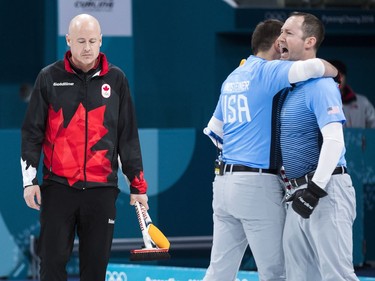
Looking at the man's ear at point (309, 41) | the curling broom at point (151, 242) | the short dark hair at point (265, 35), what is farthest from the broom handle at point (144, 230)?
the man's ear at point (309, 41)

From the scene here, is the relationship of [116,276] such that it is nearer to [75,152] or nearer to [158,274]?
[158,274]

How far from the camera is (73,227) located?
20.5 feet

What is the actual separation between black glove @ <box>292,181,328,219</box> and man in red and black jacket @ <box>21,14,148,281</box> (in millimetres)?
1129

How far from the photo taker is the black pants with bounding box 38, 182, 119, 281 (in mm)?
6160

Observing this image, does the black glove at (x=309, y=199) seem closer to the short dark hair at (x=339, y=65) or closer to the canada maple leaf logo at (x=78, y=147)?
the canada maple leaf logo at (x=78, y=147)

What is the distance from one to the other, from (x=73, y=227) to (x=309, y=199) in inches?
54.3

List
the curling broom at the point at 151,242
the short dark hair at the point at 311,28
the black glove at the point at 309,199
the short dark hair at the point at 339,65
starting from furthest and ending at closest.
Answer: the short dark hair at the point at 339,65 < the curling broom at the point at 151,242 < the short dark hair at the point at 311,28 < the black glove at the point at 309,199

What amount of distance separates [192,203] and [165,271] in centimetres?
198

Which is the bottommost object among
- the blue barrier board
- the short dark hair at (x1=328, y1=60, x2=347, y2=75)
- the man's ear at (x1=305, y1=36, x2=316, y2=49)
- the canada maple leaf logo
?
the blue barrier board

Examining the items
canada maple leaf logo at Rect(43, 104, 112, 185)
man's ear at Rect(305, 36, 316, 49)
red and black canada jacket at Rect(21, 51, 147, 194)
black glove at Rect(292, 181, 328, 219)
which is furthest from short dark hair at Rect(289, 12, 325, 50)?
canada maple leaf logo at Rect(43, 104, 112, 185)

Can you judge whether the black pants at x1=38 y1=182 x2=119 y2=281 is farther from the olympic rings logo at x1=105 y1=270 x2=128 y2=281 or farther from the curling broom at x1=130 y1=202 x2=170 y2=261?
the olympic rings logo at x1=105 y1=270 x2=128 y2=281

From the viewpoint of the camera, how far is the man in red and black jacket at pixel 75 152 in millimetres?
6145

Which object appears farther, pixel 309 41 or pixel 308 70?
pixel 309 41

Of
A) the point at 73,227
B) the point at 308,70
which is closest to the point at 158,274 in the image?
the point at 73,227
